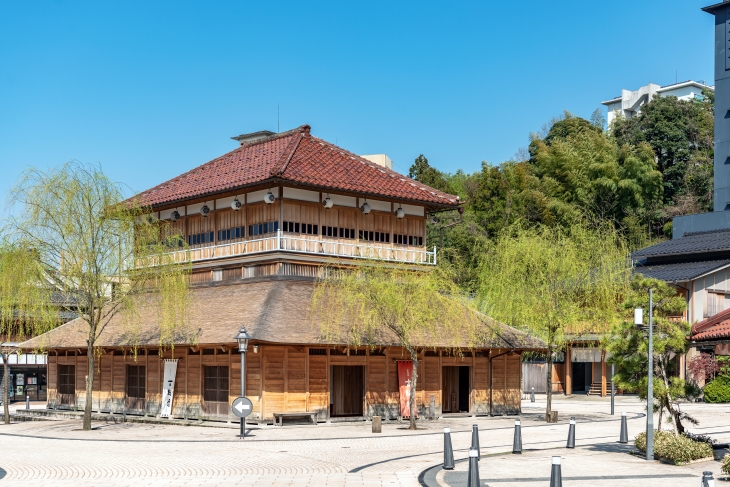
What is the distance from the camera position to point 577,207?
70.6 meters

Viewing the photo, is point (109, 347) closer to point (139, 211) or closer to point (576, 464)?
point (139, 211)

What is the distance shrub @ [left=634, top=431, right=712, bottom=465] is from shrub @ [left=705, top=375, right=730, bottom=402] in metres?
27.2

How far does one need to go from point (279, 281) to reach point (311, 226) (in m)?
2.81

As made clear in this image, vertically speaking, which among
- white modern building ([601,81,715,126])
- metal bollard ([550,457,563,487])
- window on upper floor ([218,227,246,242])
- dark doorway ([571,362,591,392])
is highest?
white modern building ([601,81,715,126])

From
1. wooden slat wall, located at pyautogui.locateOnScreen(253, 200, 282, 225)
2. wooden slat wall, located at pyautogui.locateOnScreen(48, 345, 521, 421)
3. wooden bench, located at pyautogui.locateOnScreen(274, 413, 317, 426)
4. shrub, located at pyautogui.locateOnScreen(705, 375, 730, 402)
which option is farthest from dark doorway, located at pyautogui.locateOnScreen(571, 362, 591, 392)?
wooden bench, located at pyautogui.locateOnScreen(274, 413, 317, 426)

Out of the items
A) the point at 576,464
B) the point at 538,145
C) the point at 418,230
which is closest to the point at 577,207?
the point at 538,145

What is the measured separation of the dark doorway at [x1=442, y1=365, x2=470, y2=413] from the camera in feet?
126

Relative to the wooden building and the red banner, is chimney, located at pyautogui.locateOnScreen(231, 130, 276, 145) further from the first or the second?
the red banner

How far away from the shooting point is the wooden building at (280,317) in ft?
107

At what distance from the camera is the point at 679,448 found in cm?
2095

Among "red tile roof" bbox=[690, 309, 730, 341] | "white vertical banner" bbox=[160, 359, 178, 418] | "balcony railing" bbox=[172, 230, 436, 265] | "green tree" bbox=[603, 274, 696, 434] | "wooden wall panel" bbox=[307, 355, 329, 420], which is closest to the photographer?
"red tile roof" bbox=[690, 309, 730, 341]

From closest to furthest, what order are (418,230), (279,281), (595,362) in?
(279,281) < (418,230) < (595,362)

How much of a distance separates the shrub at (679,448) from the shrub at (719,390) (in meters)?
27.2

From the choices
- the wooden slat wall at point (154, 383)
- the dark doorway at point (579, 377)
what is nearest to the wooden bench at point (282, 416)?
the wooden slat wall at point (154, 383)
